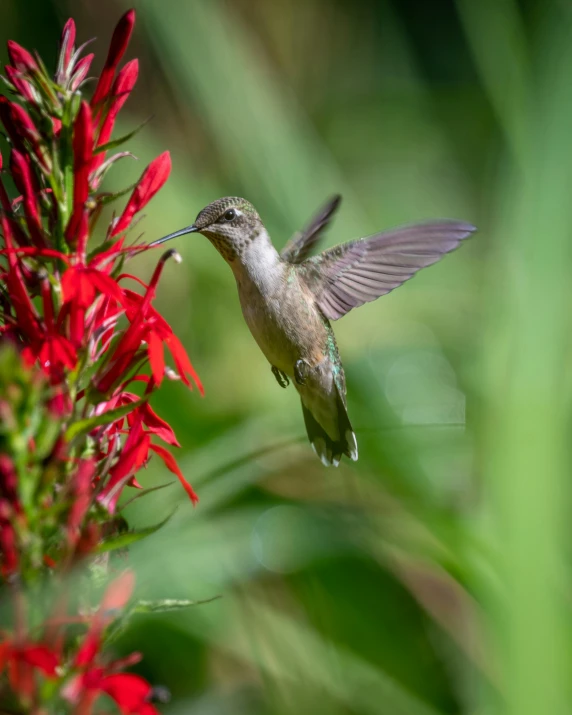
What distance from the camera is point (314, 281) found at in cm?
135

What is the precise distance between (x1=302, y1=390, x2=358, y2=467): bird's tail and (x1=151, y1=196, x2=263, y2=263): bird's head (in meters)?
0.29

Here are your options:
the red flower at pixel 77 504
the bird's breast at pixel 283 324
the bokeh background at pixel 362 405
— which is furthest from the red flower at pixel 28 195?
the bird's breast at pixel 283 324

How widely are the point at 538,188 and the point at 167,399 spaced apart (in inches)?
30.5

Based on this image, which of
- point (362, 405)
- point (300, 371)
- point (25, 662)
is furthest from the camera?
point (362, 405)

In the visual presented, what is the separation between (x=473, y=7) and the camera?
235 centimetres

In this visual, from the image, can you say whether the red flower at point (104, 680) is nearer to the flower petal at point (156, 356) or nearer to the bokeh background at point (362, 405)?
the flower petal at point (156, 356)

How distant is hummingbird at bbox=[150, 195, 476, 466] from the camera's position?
3.88ft

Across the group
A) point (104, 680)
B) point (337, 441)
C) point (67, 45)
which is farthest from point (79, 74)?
point (337, 441)

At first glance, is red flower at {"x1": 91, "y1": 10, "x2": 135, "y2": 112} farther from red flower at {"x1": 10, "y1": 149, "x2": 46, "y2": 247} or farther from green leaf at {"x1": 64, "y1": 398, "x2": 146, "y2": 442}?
green leaf at {"x1": 64, "y1": 398, "x2": 146, "y2": 442}

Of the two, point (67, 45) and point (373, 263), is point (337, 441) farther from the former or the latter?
point (67, 45)

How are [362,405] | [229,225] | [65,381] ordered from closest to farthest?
[65,381] < [229,225] < [362,405]

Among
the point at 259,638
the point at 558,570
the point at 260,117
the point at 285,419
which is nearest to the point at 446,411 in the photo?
the point at 285,419

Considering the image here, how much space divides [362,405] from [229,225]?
17.4 inches

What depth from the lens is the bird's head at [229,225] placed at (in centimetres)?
115
